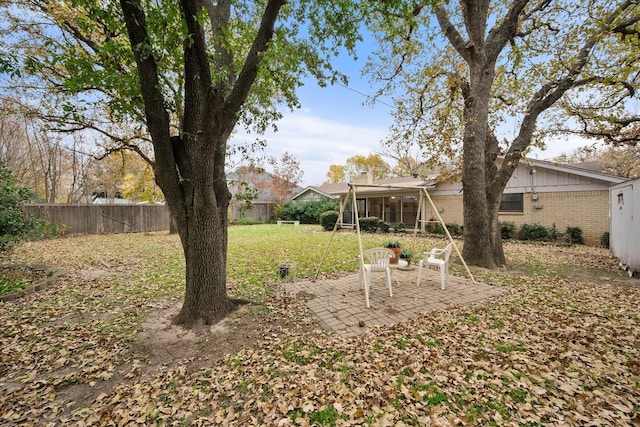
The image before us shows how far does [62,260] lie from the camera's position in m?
8.40

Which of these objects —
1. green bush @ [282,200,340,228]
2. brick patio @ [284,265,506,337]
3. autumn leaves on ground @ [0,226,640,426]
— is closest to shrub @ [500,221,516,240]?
autumn leaves on ground @ [0,226,640,426]

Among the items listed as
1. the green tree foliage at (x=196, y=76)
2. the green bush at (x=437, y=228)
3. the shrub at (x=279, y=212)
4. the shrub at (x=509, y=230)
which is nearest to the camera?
the green tree foliage at (x=196, y=76)

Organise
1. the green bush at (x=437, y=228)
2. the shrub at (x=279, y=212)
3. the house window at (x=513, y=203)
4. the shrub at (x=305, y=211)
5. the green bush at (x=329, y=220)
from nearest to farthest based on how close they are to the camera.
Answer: the house window at (x=513, y=203) → the green bush at (x=437, y=228) → the green bush at (x=329, y=220) → the shrub at (x=305, y=211) → the shrub at (x=279, y=212)

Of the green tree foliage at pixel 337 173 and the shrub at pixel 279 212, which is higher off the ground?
the green tree foliage at pixel 337 173

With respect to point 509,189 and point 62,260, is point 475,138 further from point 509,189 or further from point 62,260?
point 62,260

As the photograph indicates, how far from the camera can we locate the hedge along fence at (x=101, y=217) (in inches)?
533

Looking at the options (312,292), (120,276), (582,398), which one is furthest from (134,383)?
(120,276)

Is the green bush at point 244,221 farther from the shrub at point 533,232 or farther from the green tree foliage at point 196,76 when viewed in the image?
the green tree foliage at point 196,76

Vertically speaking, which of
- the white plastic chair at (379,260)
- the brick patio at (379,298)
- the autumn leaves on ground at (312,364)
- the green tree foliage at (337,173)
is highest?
the green tree foliage at (337,173)

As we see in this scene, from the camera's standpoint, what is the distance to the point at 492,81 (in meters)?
7.43

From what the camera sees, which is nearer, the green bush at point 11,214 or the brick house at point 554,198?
the green bush at point 11,214

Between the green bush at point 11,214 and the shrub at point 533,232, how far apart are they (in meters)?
18.5

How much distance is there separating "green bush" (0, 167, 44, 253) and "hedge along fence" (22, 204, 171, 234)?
7.43m

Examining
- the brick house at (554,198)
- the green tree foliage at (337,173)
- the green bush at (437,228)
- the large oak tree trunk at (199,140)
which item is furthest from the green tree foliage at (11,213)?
the green tree foliage at (337,173)
